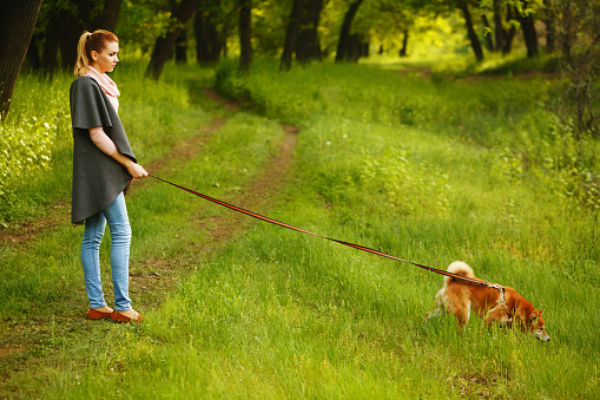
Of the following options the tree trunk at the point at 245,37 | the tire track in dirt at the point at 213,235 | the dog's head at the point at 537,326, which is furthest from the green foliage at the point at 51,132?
the tree trunk at the point at 245,37

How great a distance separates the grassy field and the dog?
0.47 ft

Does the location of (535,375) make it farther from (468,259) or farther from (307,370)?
(468,259)

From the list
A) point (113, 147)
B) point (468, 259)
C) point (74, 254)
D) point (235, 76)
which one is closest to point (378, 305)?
point (468, 259)

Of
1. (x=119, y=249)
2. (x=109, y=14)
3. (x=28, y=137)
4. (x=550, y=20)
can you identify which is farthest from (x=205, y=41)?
(x=119, y=249)

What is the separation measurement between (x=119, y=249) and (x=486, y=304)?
3.25 metres

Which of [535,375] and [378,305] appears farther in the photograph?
[378,305]

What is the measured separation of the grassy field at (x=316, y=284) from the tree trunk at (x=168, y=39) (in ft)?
17.6

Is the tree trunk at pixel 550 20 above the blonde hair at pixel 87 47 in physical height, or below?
above

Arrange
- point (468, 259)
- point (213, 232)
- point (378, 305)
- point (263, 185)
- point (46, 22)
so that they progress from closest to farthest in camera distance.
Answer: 1. point (378, 305)
2. point (468, 259)
3. point (213, 232)
4. point (263, 185)
5. point (46, 22)

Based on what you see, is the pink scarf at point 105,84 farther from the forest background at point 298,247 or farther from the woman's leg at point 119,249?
the forest background at point 298,247

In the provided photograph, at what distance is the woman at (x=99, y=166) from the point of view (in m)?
3.50

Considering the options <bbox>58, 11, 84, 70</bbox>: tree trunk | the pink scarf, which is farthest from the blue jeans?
<bbox>58, 11, 84, 70</bbox>: tree trunk

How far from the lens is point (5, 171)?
5891 millimetres

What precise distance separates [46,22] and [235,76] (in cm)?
821
